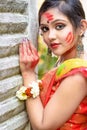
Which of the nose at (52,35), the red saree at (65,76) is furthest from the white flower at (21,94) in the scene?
the nose at (52,35)

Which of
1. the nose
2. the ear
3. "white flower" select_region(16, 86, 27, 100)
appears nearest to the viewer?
"white flower" select_region(16, 86, 27, 100)

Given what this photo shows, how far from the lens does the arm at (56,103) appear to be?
1.46 metres

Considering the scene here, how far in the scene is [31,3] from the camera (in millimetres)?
1497

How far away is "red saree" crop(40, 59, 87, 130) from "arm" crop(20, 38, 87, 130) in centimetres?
3

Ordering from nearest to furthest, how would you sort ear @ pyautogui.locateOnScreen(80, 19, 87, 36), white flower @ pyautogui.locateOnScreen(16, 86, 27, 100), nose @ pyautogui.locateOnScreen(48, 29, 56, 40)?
white flower @ pyautogui.locateOnScreen(16, 86, 27, 100)
nose @ pyautogui.locateOnScreen(48, 29, 56, 40)
ear @ pyautogui.locateOnScreen(80, 19, 87, 36)

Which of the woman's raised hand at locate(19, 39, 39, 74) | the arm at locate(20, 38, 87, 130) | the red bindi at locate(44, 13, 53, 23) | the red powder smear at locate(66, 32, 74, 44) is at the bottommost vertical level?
the arm at locate(20, 38, 87, 130)

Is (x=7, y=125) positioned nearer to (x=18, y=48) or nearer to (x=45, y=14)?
(x=18, y=48)

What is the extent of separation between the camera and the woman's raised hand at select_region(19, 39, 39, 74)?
142 cm

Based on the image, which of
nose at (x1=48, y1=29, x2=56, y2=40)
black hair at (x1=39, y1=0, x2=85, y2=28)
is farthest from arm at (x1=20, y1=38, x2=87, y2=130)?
black hair at (x1=39, y1=0, x2=85, y2=28)

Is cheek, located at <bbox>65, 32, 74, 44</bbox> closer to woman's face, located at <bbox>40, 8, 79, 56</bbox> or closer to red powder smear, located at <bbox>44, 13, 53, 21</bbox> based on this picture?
woman's face, located at <bbox>40, 8, 79, 56</bbox>

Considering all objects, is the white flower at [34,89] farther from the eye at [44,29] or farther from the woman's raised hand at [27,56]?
the eye at [44,29]

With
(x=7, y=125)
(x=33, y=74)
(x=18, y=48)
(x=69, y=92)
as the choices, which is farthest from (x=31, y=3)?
(x=7, y=125)

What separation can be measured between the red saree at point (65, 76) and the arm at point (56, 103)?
0.03 metres

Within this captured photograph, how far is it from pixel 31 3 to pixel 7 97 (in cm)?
48
